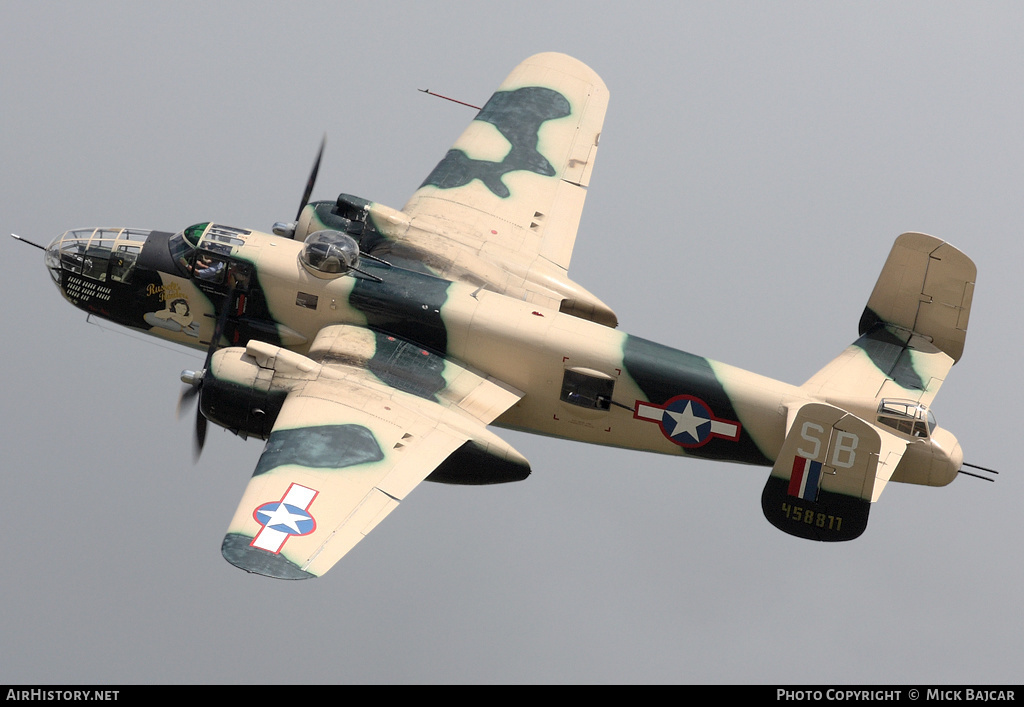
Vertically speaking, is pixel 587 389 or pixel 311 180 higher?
pixel 311 180

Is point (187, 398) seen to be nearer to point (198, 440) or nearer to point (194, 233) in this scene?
point (198, 440)

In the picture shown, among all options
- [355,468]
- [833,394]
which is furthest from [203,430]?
[833,394]

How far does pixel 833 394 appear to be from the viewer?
94.4ft

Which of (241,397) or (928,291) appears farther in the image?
(928,291)

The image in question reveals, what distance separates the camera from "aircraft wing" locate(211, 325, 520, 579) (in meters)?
25.4

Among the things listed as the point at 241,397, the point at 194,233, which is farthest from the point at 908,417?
the point at 194,233

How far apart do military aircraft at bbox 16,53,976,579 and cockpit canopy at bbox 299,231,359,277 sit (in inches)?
1.6

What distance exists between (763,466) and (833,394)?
6.06ft

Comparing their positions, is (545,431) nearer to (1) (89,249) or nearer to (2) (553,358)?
(2) (553,358)

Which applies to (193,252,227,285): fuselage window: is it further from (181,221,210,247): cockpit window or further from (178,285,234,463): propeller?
(178,285,234,463): propeller

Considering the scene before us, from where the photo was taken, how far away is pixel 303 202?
32.6 m

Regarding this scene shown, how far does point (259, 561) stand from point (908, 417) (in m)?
11.6

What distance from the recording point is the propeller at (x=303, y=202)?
3209cm

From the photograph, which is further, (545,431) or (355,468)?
(545,431)
